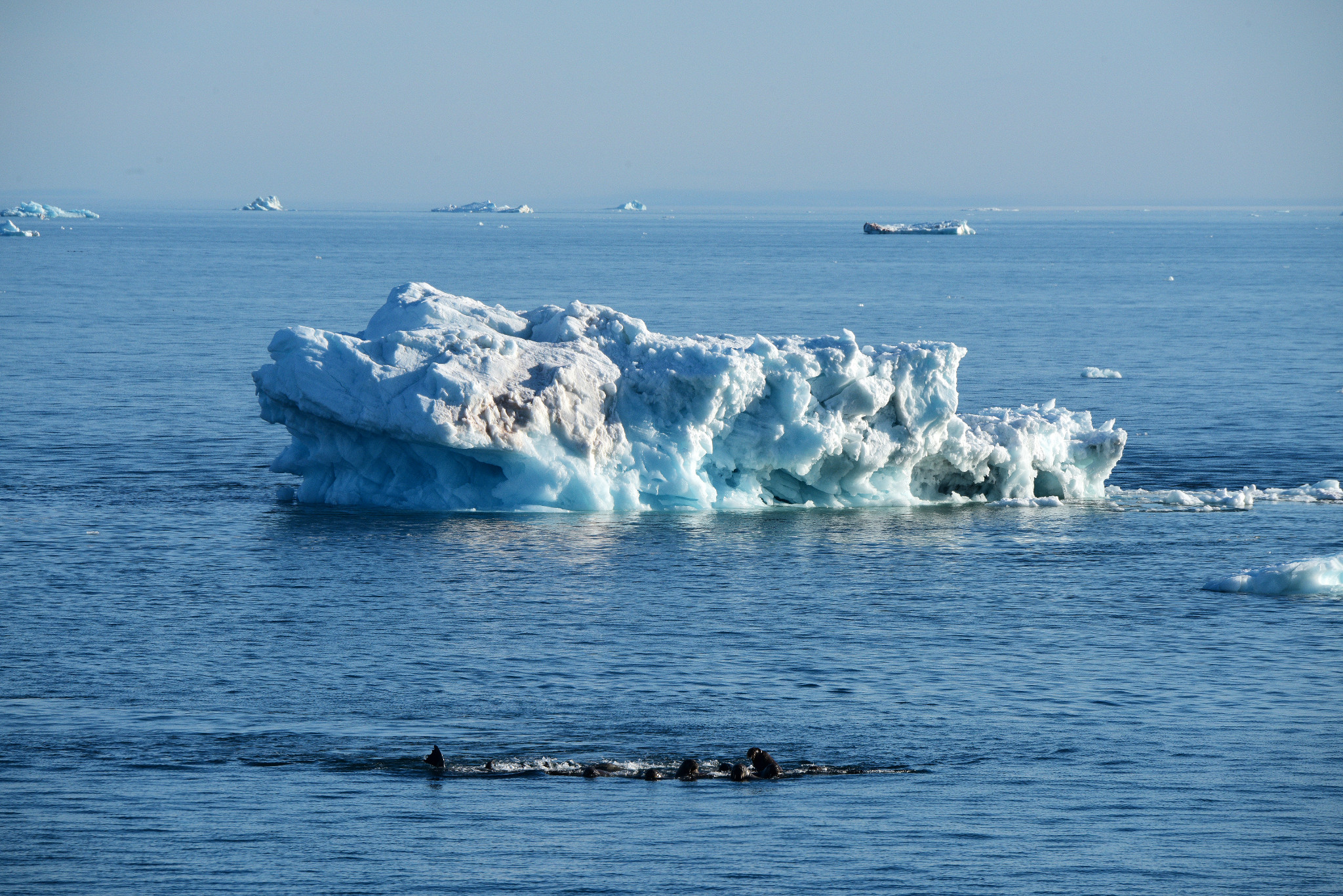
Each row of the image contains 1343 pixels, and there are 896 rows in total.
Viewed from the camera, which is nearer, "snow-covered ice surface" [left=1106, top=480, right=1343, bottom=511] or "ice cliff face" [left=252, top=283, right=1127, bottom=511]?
"ice cliff face" [left=252, top=283, right=1127, bottom=511]

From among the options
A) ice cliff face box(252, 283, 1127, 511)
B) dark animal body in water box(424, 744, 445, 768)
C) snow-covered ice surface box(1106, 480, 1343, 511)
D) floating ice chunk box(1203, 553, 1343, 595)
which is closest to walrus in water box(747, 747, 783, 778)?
dark animal body in water box(424, 744, 445, 768)

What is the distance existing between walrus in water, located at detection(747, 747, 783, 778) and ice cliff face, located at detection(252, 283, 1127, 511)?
1432 centimetres

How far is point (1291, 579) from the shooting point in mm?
28469

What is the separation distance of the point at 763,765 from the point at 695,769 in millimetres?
830

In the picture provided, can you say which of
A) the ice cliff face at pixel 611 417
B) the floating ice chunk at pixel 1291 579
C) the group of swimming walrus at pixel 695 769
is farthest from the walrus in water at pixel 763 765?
the ice cliff face at pixel 611 417

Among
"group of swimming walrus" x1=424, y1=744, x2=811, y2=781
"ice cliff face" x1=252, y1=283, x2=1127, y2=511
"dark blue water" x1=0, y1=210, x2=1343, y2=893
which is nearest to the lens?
"dark blue water" x1=0, y1=210, x2=1343, y2=893

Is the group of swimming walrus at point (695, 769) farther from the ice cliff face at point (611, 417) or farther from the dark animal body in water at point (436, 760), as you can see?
the ice cliff face at point (611, 417)

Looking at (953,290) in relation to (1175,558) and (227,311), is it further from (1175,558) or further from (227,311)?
(1175,558)

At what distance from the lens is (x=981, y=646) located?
82.0 feet

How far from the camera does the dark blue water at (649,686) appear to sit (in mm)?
16375

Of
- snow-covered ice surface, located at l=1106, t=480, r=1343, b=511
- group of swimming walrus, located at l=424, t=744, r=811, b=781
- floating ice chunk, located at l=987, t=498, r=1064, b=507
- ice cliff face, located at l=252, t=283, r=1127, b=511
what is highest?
ice cliff face, located at l=252, t=283, r=1127, b=511

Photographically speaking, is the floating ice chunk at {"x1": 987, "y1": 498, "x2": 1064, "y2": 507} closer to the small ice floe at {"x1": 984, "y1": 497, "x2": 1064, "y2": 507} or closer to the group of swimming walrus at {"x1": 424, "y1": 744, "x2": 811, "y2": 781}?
the small ice floe at {"x1": 984, "y1": 497, "x2": 1064, "y2": 507}

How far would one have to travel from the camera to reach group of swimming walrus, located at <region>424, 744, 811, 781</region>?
61.7 ft

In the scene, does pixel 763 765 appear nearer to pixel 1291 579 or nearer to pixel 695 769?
pixel 695 769
